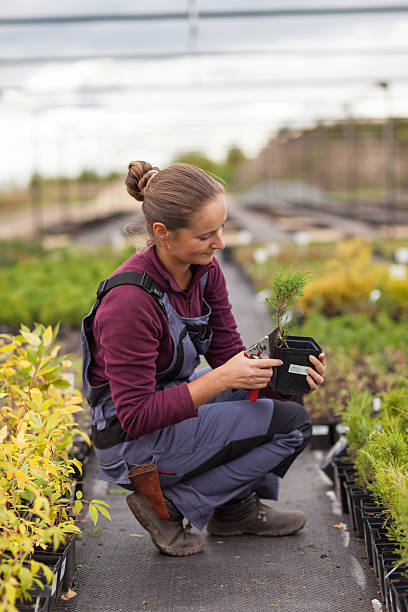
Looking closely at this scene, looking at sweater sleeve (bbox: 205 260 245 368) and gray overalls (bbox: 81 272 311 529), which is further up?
sweater sleeve (bbox: 205 260 245 368)

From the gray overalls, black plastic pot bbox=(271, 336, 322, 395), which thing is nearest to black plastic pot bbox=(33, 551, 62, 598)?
the gray overalls

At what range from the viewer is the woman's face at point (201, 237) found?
200 cm

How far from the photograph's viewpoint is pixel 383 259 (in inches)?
336

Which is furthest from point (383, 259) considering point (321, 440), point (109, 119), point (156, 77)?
point (109, 119)

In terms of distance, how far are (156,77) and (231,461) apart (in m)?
8.08

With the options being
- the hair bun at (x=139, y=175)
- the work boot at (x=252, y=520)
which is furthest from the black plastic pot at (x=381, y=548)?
the hair bun at (x=139, y=175)

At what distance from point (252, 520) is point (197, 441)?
40 centimetres

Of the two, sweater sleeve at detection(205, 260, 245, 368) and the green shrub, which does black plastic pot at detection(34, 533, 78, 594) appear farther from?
the green shrub

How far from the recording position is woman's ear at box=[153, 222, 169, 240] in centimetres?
203

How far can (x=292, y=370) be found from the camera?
2102 millimetres

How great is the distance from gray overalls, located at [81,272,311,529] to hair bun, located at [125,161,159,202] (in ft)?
1.00

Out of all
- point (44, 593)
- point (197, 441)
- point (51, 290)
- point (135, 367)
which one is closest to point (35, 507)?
point (44, 593)

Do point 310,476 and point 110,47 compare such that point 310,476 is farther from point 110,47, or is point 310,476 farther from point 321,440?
point 110,47

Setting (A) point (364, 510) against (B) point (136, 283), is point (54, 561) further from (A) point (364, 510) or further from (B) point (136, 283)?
(A) point (364, 510)
